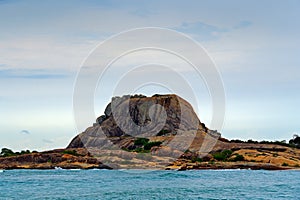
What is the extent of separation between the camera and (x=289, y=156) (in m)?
161

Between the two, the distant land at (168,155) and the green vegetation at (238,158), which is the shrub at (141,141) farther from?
the green vegetation at (238,158)

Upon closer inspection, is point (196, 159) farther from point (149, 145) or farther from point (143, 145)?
point (143, 145)

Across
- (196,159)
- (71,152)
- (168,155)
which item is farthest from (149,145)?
(71,152)

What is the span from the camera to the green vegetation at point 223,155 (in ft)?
529

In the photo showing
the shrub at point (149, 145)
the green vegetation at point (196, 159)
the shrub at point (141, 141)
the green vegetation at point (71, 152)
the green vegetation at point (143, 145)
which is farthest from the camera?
the shrub at point (141, 141)

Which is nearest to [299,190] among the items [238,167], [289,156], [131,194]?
[131,194]

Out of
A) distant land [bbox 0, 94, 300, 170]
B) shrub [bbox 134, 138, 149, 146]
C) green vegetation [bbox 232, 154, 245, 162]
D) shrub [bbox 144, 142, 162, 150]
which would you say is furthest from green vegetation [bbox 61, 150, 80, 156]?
green vegetation [bbox 232, 154, 245, 162]

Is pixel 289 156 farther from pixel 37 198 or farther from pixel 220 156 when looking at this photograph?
pixel 37 198

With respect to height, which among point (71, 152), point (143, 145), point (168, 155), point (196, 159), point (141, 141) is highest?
point (141, 141)

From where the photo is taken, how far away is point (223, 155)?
540 feet

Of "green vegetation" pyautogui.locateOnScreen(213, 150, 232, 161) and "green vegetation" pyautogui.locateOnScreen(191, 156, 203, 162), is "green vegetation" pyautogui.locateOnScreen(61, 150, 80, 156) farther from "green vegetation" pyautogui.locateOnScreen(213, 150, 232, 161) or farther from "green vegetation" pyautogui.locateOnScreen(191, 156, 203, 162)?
"green vegetation" pyautogui.locateOnScreen(213, 150, 232, 161)

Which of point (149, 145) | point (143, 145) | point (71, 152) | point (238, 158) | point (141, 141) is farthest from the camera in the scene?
point (141, 141)

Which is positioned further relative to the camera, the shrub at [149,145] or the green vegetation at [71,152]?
the green vegetation at [71,152]

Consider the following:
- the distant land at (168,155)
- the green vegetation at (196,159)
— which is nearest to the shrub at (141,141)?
the distant land at (168,155)
